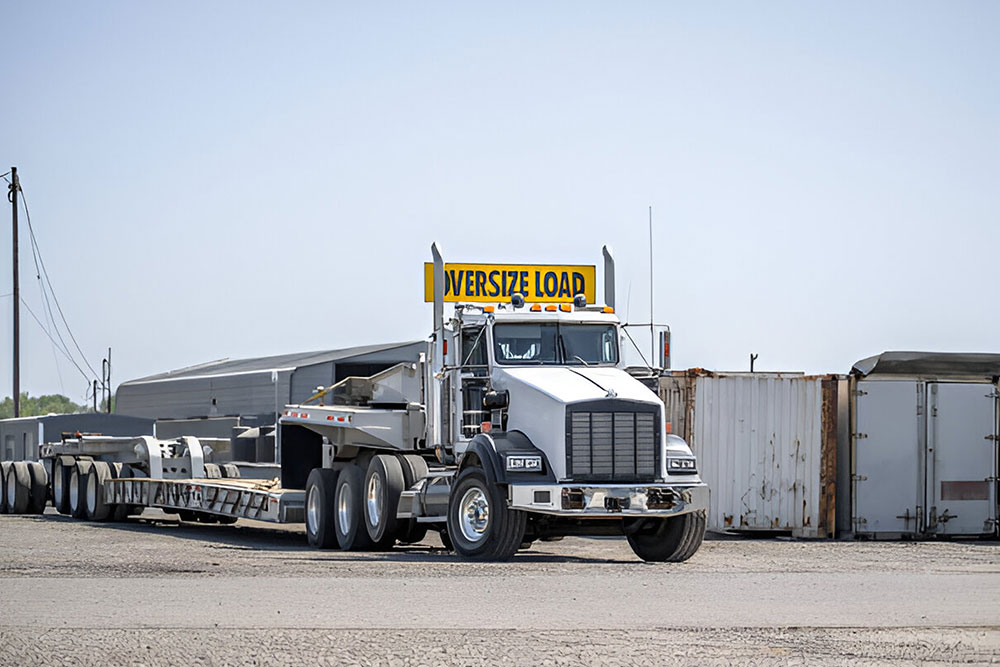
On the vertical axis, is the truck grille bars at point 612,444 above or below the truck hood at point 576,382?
below

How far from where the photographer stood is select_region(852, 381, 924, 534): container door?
22438mm

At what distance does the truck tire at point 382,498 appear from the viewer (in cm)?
1894

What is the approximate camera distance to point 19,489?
31578mm

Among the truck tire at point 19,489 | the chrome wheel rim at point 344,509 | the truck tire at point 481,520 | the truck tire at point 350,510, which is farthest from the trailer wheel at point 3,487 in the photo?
the truck tire at point 481,520

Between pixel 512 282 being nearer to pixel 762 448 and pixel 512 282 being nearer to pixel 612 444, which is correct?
pixel 612 444

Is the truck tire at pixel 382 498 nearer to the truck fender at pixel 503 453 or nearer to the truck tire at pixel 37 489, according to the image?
the truck fender at pixel 503 453

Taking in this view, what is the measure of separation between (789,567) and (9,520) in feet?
58.6

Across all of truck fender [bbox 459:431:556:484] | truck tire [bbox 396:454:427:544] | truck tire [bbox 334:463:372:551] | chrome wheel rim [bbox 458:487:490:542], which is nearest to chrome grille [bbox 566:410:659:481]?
truck fender [bbox 459:431:556:484]

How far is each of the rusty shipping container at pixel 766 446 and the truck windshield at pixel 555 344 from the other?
488 centimetres

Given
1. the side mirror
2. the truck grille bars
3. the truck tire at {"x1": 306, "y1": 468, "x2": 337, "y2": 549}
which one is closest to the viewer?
the truck grille bars

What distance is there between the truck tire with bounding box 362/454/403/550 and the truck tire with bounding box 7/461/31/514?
14655mm

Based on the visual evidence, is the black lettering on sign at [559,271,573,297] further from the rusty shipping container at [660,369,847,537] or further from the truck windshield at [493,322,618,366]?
the rusty shipping container at [660,369,847,537]

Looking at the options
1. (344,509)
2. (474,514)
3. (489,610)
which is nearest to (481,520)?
(474,514)

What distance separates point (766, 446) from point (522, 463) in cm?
722
